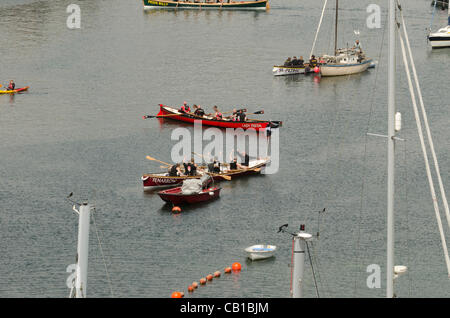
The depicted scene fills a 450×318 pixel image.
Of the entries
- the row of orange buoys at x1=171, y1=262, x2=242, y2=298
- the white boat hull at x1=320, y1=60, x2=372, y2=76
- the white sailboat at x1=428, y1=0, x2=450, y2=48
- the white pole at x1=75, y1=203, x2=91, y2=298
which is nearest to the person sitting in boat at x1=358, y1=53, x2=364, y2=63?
the white boat hull at x1=320, y1=60, x2=372, y2=76

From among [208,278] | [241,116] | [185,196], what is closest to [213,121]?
[241,116]

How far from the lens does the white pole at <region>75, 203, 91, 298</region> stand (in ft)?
105

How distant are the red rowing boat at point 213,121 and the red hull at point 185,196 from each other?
20813 mm

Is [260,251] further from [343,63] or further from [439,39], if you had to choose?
[439,39]

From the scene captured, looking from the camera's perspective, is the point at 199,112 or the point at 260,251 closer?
the point at 260,251

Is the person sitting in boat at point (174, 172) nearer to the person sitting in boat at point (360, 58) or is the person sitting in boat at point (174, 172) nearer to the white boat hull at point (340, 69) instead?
the white boat hull at point (340, 69)

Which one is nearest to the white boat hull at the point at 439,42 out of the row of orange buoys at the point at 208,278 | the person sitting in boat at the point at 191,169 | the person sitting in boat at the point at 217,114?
the person sitting in boat at the point at 217,114

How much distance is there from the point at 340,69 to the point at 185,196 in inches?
2145

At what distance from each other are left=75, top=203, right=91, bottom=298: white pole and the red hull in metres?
30.9

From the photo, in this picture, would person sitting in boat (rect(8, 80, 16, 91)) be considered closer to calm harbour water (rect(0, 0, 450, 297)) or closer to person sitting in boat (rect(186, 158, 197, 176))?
calm harbour water (rect(0, 0, 450, 297))

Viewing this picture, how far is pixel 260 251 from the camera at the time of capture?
53.8 m

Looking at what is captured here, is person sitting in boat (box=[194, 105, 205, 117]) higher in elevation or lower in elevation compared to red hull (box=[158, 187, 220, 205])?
higher

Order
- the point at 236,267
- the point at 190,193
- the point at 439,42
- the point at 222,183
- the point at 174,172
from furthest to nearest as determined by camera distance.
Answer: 1. the point at 439,42
2. the point at 222,183
3. the point at 174,172
4. the point at 190,193
5. the point at 236,267
